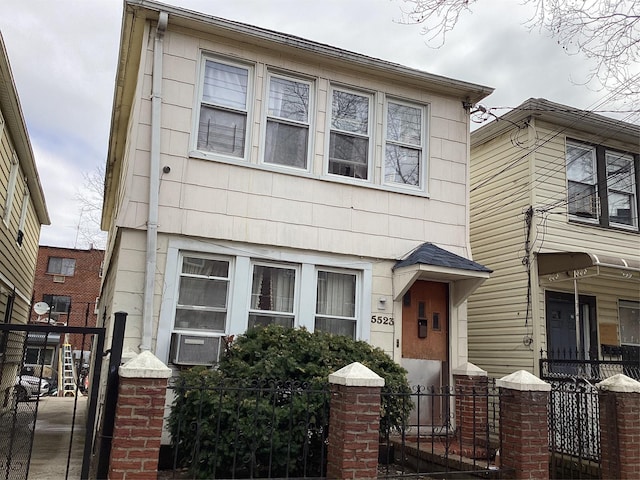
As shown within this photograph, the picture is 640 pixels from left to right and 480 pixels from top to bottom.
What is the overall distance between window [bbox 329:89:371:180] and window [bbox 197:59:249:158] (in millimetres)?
1388

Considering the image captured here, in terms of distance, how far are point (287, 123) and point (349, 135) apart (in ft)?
3.26

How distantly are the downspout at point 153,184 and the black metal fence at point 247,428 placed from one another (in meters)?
1.59

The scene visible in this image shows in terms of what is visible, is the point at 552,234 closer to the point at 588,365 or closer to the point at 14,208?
the point at 588,365

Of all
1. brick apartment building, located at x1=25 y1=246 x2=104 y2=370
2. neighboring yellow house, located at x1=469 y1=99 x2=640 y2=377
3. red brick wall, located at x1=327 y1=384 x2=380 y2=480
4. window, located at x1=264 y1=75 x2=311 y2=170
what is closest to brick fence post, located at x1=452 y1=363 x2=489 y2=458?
neighboring yellow house, located at x1=469 y1=99 x2=640 y2=377

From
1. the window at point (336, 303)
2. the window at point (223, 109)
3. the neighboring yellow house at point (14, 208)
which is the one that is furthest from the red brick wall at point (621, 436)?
the neighboring yellow house at point (14, 208)

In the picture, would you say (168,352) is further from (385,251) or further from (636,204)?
(636,204)

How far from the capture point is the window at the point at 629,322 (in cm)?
1135

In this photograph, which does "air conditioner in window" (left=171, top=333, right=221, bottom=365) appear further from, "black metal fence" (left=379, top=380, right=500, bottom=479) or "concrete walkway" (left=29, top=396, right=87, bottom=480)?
"black metal fence" (left=379, top=380, right=500, bottom=479)

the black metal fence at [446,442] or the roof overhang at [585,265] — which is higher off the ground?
the roof overhang at [585,265]

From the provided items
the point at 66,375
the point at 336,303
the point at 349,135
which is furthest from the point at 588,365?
the point at 66,375

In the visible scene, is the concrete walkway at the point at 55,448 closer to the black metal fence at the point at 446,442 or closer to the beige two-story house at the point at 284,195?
the beige two-story house at the point at 284,195

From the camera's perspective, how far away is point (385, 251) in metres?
8.38

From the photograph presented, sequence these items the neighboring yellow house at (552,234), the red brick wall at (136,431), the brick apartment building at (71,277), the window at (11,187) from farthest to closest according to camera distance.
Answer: the brick apartment building at (71,277)
the window at (11,187)
the neighboring yellow house at (552,234)
the red brick wall at (136,431)

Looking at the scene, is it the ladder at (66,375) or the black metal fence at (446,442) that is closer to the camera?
the black metal fence at (446,442)
